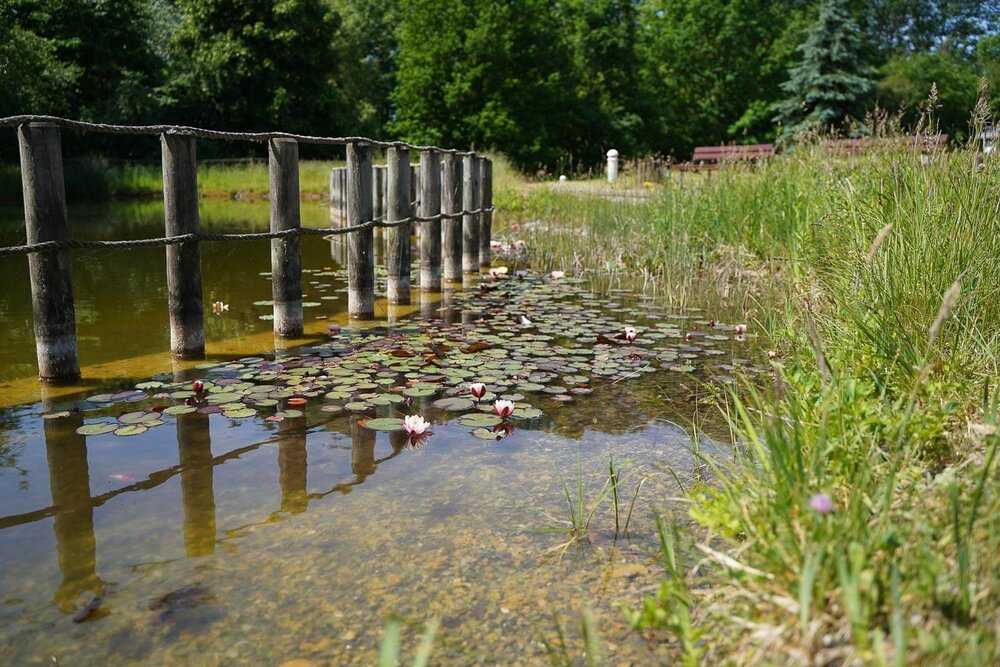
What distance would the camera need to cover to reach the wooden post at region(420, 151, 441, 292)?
8.09 meters

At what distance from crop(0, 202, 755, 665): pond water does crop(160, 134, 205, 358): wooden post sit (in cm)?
21

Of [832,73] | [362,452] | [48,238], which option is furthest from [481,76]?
[362,452]

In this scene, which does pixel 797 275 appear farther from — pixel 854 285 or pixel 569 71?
pixel 569 71

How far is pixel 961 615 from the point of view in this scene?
4.92 ft

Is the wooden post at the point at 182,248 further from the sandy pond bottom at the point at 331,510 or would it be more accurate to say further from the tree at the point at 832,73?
the tree at the point at 832,73

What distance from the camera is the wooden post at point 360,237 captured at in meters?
6.38

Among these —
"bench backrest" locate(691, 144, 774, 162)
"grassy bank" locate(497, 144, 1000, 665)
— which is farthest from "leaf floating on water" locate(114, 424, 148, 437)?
"bench backrest" locate(691, 144, 774, 162)

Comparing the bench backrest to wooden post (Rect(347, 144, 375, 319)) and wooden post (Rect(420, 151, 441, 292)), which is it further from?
wooden post (Rect(347, 144, 375, 319))

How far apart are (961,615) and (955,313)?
191 centimetres

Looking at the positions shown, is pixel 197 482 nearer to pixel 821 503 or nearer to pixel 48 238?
pixel 48 238

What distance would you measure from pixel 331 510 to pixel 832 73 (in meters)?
30.3

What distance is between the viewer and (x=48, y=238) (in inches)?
165

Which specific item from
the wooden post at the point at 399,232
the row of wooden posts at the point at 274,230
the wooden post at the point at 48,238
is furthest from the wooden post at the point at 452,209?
the wooden post at the point at 48,238

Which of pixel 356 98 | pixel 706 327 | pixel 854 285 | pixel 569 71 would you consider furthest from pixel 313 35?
pixel 854 285
